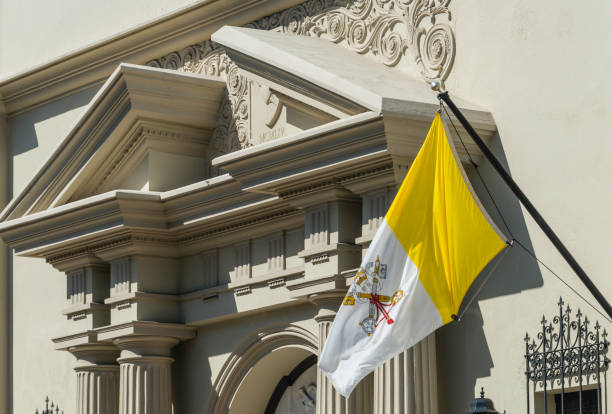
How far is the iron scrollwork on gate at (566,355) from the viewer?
9.70m

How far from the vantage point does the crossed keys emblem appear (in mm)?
9805

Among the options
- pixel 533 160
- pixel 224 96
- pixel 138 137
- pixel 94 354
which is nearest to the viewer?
pixel 533 160

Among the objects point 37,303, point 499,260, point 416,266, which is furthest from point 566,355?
point 37,303

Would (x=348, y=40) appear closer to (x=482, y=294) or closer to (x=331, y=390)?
(x=482, y=294)

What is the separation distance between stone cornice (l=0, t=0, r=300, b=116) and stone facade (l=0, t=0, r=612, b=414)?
2 cm

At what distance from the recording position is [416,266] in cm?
980

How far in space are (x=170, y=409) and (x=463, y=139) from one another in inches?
149

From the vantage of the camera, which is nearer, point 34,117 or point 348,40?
point 348,40

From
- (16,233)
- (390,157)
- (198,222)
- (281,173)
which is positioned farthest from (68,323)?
(390,157)

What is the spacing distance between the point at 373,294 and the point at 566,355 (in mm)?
1276

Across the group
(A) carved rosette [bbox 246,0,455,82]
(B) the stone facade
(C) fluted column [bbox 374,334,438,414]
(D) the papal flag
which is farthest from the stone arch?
(A) carved rosette [bbox 246,0,455,82]

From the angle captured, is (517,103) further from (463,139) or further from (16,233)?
(16,233)

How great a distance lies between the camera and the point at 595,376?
988cm

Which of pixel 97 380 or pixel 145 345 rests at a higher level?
pixel 145 345
